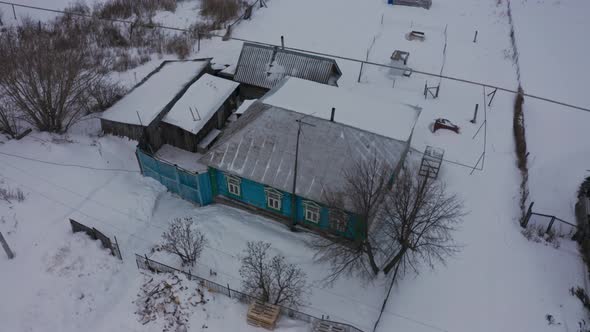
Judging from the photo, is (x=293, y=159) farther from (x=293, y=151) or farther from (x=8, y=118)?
(x=8, y=118)

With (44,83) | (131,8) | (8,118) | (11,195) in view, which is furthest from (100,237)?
(131,8)

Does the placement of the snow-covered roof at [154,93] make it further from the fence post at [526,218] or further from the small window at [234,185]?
the fence post at [526,218]

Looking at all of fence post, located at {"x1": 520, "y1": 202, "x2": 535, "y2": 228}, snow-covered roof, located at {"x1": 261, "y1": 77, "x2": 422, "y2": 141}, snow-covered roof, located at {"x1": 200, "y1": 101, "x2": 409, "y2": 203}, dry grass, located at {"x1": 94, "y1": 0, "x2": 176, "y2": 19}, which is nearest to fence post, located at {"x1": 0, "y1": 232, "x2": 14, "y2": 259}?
snow-covered roof, located at {"x1": 200, "y1": 101, "x2": 409, "y2": 203}

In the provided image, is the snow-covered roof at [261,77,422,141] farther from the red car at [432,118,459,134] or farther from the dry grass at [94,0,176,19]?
the dry grass at [94,0,176,19]

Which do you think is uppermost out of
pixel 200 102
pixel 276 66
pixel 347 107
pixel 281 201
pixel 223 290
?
pixel 276 66

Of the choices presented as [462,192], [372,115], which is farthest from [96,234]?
[462,192]

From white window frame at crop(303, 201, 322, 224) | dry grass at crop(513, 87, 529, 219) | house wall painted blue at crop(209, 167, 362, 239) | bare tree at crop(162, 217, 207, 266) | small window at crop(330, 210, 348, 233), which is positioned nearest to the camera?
small window at crop(330, 210, 348, 233)
